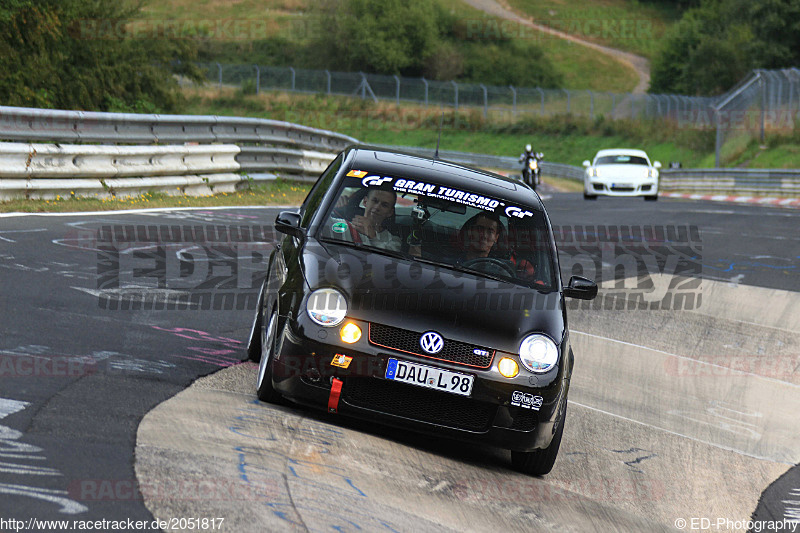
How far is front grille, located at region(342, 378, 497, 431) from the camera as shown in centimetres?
531

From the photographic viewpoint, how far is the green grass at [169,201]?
508 inches

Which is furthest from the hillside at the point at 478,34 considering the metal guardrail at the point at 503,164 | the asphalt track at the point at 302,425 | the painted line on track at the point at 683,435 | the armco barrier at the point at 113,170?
the painted line on track at the point at 683,435

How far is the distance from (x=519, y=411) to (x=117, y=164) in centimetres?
1091

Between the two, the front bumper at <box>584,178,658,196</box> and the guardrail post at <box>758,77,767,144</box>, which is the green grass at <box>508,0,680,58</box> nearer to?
the guardrail post at <box>758,77,767,144</box>

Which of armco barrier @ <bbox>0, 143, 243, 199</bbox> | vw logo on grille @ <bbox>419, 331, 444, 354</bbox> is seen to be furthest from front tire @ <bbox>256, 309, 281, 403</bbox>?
armco barrier @ <bbox>0, 143, 243, 199</bbox>

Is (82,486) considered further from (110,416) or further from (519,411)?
(519,411)

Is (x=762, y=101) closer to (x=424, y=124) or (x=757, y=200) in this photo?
(x=757, y=200)

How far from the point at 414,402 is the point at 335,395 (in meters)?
0.41

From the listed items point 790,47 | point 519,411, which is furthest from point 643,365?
point 790,47

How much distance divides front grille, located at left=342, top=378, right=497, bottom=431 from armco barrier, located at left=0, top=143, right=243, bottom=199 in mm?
8696

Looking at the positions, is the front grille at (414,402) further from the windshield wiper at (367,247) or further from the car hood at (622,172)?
the car hood at (622,172)

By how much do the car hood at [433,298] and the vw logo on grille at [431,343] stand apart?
4 centimetres

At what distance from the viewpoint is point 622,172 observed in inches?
1177

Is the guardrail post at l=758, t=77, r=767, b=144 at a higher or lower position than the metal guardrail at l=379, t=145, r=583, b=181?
higher
